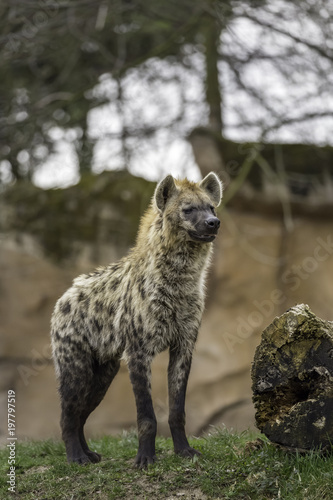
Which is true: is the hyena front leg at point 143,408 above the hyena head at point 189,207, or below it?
below

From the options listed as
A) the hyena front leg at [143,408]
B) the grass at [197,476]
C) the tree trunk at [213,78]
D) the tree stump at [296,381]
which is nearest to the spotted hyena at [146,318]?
the hyena front leg at [143,408]

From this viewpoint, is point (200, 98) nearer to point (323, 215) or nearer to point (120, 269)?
point (323, 215)

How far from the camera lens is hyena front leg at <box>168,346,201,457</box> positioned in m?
4.27

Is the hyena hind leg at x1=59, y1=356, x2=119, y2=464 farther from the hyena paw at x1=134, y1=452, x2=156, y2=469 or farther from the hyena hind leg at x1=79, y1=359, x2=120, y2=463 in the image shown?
the hyena paw at x1=134, y1=452, x2=156, y2=469

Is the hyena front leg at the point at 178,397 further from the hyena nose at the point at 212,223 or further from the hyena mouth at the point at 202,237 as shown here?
the hyena nose at the point at 212,223

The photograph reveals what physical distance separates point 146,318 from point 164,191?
0.98 m

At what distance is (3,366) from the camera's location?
921 centimetres

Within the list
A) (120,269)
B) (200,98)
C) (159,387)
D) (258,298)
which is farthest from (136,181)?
(120,269)

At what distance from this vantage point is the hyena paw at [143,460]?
407 centimetres

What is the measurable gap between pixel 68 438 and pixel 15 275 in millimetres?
4810

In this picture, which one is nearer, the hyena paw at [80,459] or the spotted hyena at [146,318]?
the spotted hyena at [146,318]

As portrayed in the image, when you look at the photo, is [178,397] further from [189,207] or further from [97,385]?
[189,207]

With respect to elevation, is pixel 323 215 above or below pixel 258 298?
above

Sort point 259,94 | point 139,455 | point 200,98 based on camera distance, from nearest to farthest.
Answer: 1. point 139,455
2. point 259,94
3. point 200,98
